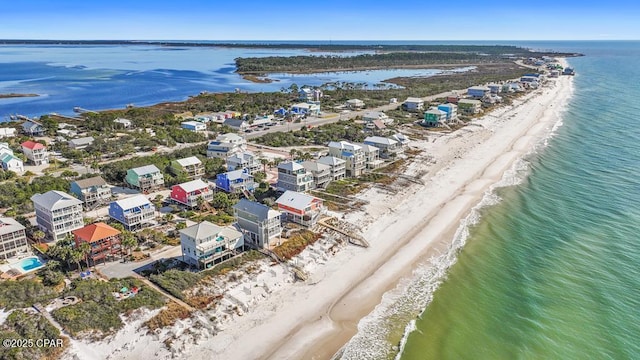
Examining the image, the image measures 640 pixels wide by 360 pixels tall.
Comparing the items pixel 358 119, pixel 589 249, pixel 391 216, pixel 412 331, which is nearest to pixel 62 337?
pixel 412 331

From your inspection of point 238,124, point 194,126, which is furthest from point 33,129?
point 238,124

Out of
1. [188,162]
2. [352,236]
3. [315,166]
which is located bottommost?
[352,236]

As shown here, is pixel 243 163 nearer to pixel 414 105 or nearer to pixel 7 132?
pixel 7 132

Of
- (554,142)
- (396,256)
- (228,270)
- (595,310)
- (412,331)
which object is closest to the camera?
(412,331)

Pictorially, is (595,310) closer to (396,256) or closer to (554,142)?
(396,256)

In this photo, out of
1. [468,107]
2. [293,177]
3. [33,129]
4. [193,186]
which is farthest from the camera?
[468,107]

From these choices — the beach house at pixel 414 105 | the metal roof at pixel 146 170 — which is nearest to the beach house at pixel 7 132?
the metal roof at pixel 146 170

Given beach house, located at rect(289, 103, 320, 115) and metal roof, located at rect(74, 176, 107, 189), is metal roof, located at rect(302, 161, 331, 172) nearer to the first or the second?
metal roof, located at rect(74, 176, 107, 189)
